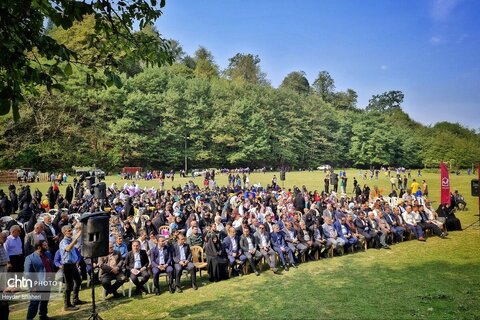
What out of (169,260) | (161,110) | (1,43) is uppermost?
(161,110)

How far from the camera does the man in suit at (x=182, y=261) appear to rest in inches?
301

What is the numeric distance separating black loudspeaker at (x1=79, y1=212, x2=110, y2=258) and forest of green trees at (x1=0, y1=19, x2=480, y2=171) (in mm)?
22796

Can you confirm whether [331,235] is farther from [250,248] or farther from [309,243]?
[250,248]

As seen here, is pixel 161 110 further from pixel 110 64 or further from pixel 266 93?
pixel 110 64

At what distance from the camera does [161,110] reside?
52188 mm

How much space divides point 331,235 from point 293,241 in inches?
57.4

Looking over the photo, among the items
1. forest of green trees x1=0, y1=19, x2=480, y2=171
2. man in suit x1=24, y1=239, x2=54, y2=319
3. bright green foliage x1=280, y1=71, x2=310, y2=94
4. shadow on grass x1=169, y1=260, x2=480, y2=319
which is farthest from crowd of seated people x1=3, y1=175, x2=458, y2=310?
bright green foliage x1=280, y1=71, x2=310, y2=94

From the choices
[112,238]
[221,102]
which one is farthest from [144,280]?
[221,102]

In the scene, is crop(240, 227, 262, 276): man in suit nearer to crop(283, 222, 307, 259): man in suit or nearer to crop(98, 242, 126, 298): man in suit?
crop(283, 222, 307, 259): man in suit

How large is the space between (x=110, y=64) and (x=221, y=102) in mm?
56101

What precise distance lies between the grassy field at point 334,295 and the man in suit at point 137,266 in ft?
1.24

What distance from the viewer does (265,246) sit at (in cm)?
916

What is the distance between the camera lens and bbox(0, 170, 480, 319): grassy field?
19.7 ft

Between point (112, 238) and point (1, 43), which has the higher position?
point (1, 43)
